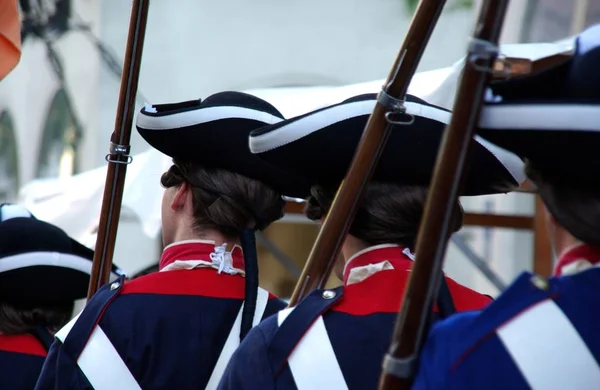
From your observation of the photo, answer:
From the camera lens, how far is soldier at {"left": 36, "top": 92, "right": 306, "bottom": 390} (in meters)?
2.68

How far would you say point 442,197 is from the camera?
66.6 inches

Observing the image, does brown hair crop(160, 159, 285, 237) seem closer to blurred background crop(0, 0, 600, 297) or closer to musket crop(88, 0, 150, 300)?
musket crop(88, 0, 150, 300)

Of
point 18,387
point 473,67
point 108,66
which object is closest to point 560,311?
point 473,67

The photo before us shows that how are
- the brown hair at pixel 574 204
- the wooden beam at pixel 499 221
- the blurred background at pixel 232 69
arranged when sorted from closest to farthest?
the brown hair at pixel 574 204, the wooden beam at pixel 499 221, the blurred background at pixel 232 69

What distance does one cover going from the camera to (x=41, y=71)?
953 centimetres

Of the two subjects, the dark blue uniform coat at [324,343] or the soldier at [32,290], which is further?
the soldier at [32,290]

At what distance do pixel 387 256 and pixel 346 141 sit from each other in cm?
27

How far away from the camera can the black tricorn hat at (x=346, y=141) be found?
2.42 meters

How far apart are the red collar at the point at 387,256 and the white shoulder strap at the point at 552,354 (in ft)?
2.35

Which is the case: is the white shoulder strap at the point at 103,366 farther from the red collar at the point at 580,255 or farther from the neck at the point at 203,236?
the red collar at the point at 580,255

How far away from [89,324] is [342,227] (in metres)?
0.71

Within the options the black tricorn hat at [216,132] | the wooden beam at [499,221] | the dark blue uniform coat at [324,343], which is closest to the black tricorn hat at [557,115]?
the dark blue uniform coat at [324,343]

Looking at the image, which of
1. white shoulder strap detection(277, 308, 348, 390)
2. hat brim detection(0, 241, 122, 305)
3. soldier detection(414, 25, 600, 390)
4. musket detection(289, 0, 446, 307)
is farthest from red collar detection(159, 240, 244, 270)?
soldier detection(414, 25, 600, 390)

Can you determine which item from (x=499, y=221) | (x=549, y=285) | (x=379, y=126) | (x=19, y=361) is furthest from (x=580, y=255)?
(x=499, y=221)
